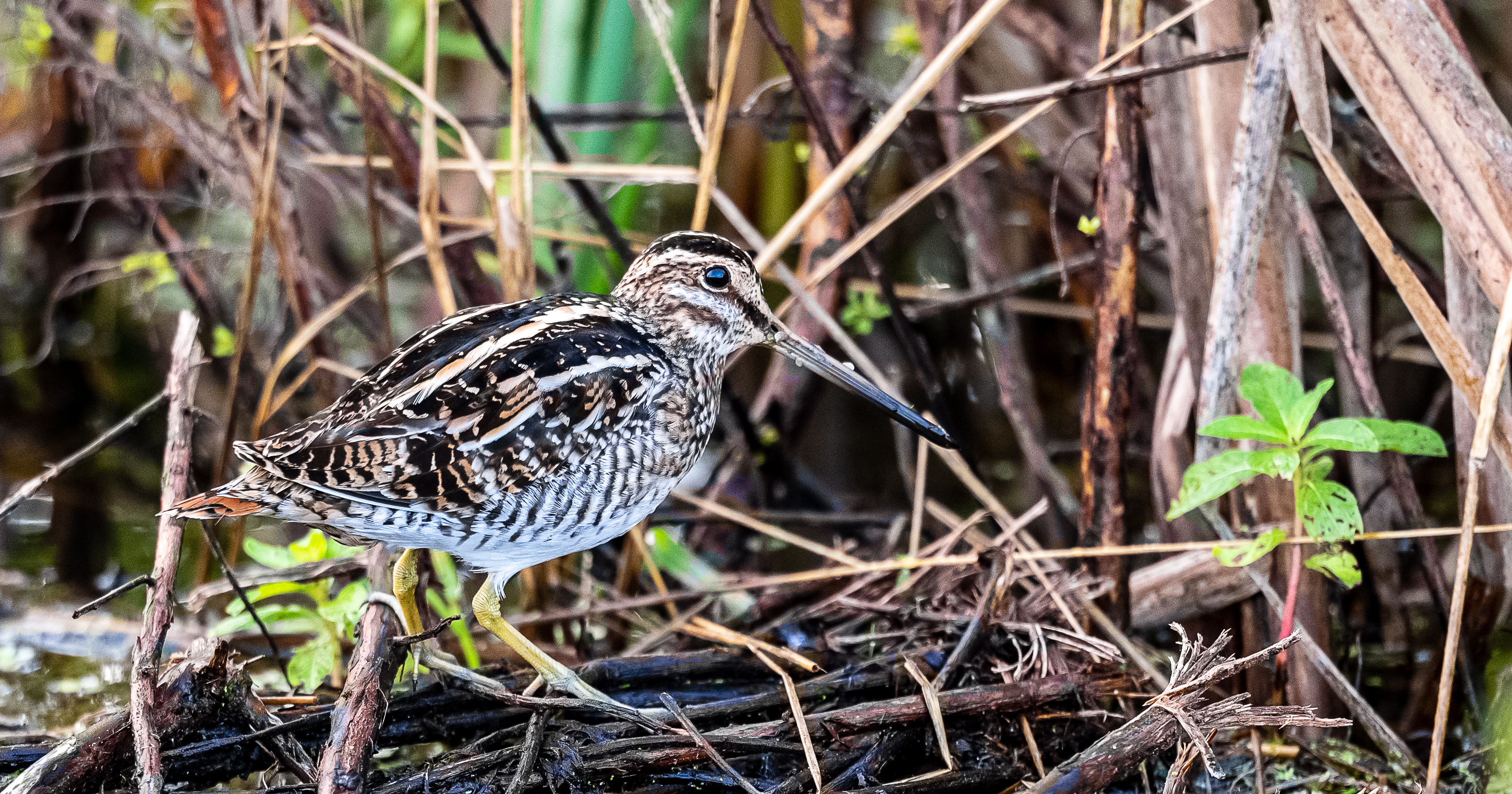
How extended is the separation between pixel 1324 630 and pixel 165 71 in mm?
3500

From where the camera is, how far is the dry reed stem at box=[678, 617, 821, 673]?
2.74 metres

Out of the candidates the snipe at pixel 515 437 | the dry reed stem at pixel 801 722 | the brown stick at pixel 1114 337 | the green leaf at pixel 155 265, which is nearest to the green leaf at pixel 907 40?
the brown stick at pixel 1114 337

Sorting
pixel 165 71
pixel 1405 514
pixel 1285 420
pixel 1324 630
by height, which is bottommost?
pixel 1324 630

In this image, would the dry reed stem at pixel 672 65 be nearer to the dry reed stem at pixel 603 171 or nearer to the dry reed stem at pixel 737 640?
the dry reed stem at pixel 603 171

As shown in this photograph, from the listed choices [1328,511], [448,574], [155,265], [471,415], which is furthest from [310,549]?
[1328,511]

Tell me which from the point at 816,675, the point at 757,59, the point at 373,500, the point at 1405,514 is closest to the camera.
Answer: the point at 373,500

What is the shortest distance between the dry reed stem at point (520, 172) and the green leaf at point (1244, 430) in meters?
1.60

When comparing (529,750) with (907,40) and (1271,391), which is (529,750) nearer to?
(1271,391)

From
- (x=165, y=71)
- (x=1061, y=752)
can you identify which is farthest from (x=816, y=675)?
(x=165, y=71)

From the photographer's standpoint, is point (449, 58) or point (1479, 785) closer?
point (1479, 785)

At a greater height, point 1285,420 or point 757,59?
point 757,59

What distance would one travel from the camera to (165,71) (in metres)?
3.74

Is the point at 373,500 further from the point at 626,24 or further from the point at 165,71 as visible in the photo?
the point at 165,71

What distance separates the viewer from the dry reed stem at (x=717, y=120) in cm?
283
